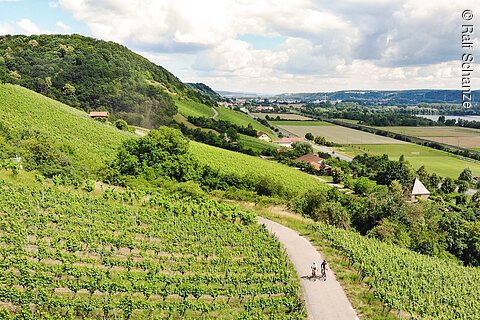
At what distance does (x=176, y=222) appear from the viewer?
30672 millimetres

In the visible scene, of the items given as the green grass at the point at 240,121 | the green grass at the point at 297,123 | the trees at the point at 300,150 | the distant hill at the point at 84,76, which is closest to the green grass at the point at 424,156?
the trees at the point at 300,150

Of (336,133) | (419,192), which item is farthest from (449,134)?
(419,192)

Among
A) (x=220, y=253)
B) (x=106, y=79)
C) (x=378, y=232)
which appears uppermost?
Answer: (x=106, y=79)

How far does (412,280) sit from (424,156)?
91.1 meters

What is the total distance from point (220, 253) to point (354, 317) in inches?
367

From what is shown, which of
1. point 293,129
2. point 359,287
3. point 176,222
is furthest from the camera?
point 293,129

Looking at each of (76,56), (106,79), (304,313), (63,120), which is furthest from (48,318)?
(76,56)

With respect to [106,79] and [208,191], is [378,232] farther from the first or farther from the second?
[106,79]

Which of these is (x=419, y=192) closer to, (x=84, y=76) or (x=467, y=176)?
(x=467, y=176)

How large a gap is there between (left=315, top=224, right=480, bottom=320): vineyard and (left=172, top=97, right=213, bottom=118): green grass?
104576 millimetres

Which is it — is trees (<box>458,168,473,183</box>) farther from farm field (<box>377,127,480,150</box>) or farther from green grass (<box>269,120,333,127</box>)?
green grass (<box>269,120,333,127</box>)

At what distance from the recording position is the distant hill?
110 meters

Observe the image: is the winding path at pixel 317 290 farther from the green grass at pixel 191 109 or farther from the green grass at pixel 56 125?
the green grass at pixel 191 109

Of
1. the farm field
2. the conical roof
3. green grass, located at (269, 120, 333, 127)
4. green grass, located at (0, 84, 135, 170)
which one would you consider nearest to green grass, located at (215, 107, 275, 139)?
green grass, located at (269, 120, 333, 127)
